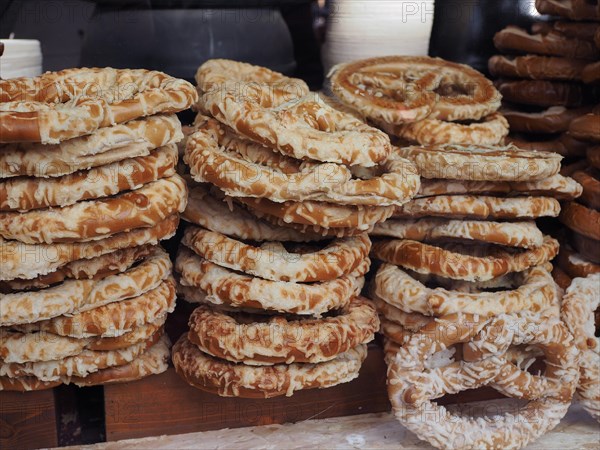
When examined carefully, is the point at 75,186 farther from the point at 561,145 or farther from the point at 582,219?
the point at 561,145

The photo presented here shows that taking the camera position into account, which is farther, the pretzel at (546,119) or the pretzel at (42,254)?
the pretzel at (546,119)

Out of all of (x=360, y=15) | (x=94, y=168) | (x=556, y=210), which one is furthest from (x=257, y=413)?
(x=360, y=15)

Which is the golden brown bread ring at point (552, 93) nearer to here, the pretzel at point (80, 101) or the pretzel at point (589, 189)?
the pretzel at point (589, 189)

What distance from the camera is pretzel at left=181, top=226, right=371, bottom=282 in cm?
258

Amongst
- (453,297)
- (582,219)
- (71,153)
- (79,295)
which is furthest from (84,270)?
(582,219)

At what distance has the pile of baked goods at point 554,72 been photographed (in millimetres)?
3660

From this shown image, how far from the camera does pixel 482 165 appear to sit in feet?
9.16

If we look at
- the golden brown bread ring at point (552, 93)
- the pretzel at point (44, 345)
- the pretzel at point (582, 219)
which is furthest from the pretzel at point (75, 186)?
the golden brown bread ring at point (552, 93)

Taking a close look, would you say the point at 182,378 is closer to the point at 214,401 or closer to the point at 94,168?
the point at 214,401

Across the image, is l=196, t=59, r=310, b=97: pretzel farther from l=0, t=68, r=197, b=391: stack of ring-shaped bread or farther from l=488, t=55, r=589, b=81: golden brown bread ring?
l=488, t=55, r=589, b=81: golden brown bread ring

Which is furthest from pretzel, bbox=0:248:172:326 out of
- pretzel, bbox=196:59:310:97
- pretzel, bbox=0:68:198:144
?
pretzel, bbox=196:59:310:97

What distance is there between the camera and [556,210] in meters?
3.01

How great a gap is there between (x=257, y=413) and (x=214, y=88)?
1310 millimetres

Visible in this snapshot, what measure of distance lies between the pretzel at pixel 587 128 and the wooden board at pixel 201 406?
1381 mm
